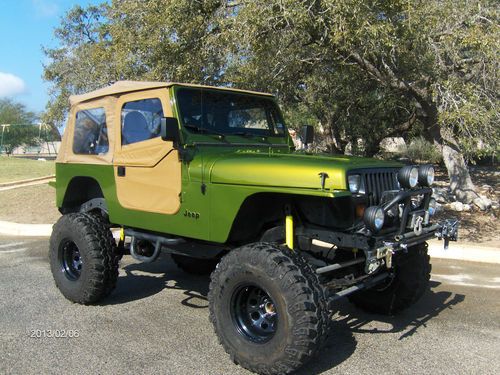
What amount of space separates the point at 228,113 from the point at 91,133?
1525mm

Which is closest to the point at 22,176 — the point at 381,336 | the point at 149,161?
the point at 149,161

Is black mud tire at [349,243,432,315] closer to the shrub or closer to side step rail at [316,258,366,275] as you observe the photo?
side step rail at [316,258,366,275]

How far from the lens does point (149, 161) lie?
452 centimetres

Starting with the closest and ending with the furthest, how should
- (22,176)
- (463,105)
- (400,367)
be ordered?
(400,367) < (463,105) < (22,176)

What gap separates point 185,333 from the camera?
4.34 m

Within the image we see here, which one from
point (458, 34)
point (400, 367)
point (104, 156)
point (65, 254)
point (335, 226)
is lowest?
point (400, 367)

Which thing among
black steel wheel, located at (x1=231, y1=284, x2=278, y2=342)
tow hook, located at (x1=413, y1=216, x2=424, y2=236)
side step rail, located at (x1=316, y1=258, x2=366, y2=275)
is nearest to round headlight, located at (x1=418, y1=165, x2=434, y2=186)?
tow hook, located at (x1=413, y1=216, x2=424, y2=236)

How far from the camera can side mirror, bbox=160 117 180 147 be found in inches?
159

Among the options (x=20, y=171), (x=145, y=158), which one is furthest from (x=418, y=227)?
(x=20, y=171)

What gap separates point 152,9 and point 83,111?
3718 millimetres

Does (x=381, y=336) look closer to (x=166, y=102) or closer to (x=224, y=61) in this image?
(x=166, y=102)

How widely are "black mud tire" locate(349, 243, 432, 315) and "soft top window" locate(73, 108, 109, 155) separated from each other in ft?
9.87

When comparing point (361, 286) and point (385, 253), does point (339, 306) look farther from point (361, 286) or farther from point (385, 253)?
point (385, 253)

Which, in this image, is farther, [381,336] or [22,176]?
[22,176]
